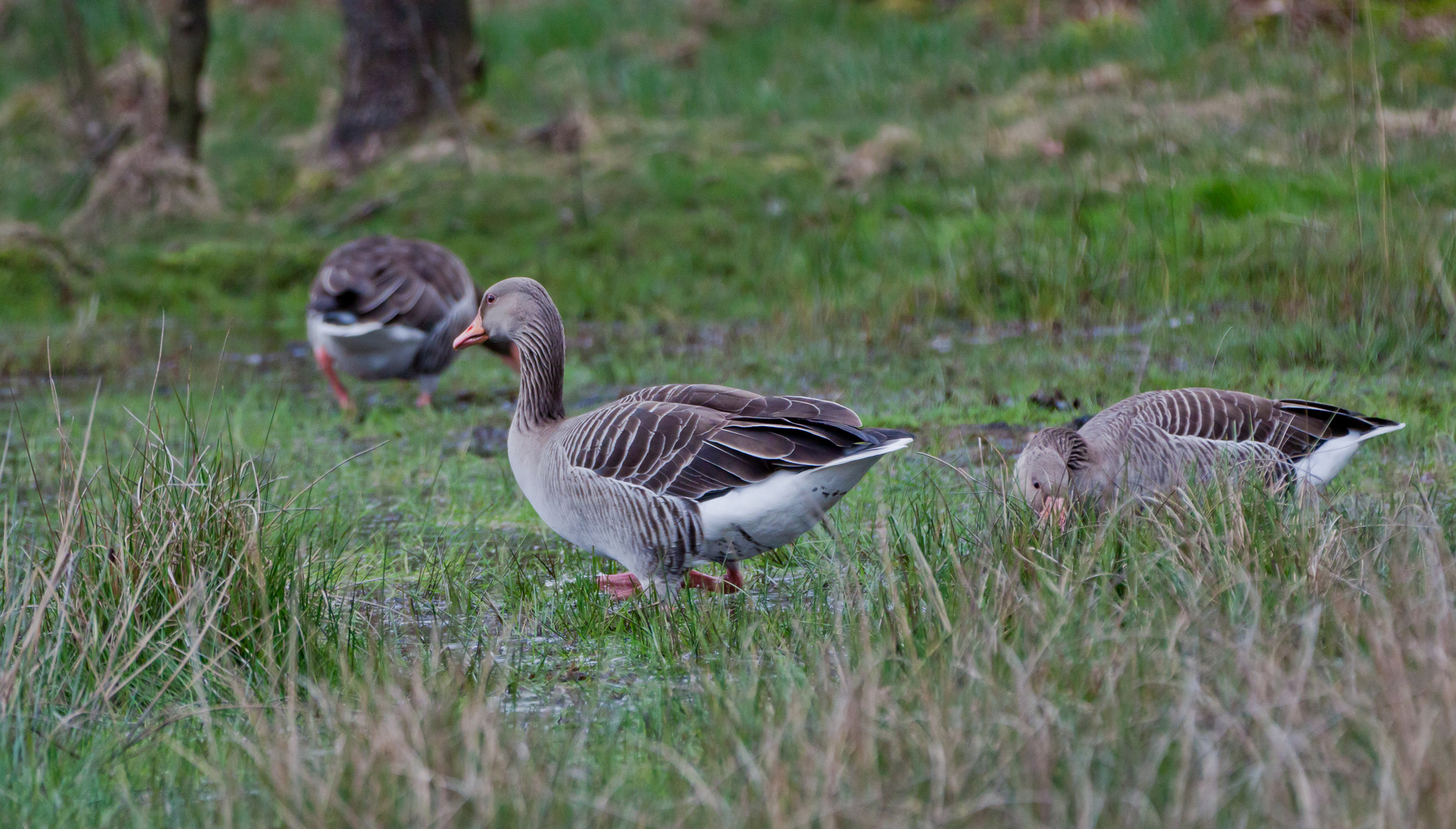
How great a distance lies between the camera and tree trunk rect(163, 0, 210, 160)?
1324 centimetres

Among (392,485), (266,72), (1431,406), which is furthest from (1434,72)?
(266,72)

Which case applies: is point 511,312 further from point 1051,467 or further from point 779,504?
point 1051,467

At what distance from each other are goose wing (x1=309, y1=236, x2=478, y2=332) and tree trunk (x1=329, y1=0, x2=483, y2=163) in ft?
15.2

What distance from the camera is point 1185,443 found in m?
5.35

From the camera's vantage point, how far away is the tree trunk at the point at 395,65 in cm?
1354

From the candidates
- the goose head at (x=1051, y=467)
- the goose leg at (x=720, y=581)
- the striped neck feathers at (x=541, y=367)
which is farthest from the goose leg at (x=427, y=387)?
the goose head at (x=1051, y=467)

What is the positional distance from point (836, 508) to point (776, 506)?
101 cm

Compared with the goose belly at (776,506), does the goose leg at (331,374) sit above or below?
below

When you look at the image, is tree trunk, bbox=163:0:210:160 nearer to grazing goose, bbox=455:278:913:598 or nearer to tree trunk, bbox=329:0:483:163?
tree trunk, bbox=329:0:483:163

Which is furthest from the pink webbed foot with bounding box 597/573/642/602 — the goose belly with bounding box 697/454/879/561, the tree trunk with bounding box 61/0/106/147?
the tree trunk with bounding box 61/0/106/147

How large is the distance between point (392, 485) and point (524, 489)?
1853 millimetres

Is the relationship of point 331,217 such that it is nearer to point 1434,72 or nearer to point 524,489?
point 524,489

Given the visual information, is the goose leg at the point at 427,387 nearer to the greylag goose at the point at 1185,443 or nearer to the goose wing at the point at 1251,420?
the greylag goose at the point at 1185,443

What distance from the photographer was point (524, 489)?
5270 mm
